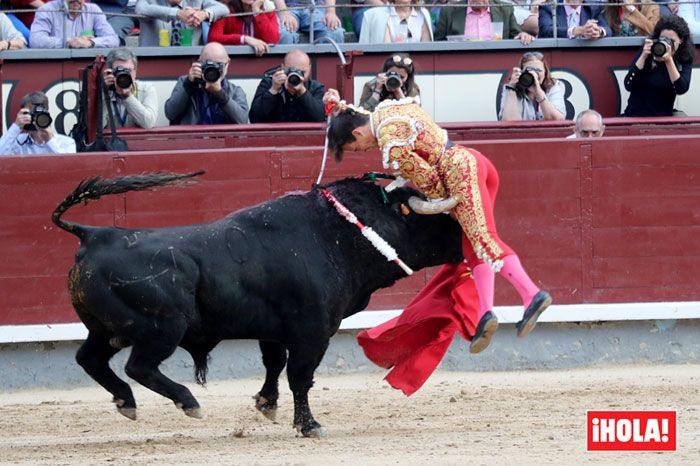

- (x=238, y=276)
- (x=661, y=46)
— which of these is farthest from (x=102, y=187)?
(x=661, y=46)

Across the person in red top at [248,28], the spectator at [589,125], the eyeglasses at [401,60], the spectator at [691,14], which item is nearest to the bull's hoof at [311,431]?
the eyeglasses at [401,60]

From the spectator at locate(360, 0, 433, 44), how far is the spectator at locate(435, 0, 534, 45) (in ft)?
0.37

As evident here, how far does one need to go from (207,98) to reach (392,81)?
138 cm

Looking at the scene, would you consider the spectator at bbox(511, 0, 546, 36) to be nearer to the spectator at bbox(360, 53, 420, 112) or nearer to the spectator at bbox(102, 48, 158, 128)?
the spectator at bbox(360, 53, 420, 112)

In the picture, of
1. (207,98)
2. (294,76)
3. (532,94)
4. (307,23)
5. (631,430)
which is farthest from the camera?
(307,23)

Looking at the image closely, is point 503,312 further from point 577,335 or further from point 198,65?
point 198,65

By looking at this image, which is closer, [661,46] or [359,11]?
[661,46]

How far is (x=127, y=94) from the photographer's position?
368 inches

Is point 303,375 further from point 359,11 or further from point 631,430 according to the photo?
point 359,11

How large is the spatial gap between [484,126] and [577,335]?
4.98 feet

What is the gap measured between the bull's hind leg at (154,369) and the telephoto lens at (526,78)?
4016 millimetres

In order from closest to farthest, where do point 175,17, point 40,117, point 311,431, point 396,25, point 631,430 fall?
point 311,431 → point 631,430 → point 40,117 → point 175,17 → point 396,25

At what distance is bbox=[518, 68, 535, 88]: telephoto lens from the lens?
9.62m

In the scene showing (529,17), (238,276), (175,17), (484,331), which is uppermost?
(175,17)
